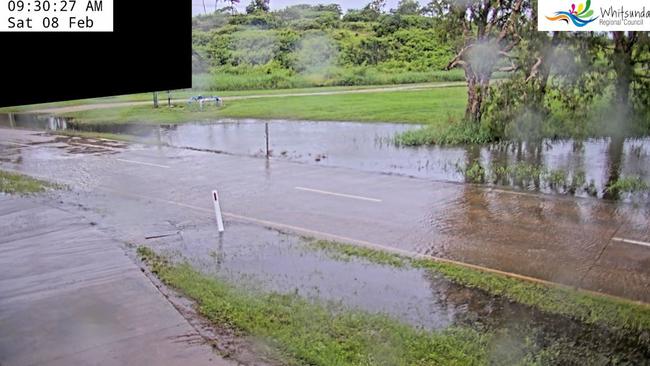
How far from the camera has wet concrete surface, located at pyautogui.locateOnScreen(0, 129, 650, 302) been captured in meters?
7.69

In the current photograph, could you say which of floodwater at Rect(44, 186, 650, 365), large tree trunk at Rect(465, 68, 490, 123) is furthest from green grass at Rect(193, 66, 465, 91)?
floodwater at Rect(44, 186, 650, 365)

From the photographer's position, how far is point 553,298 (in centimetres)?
634

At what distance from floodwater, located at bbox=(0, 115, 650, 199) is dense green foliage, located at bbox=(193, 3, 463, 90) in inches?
82.6

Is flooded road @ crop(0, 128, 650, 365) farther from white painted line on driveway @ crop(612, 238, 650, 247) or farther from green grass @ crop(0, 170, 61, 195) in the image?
green grass @ crop(0, 170, 61, 195)

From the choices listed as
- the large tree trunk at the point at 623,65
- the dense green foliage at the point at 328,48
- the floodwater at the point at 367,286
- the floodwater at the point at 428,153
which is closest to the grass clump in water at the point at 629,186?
the floodwater at the point at 428,153

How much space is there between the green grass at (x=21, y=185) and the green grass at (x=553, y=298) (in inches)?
328

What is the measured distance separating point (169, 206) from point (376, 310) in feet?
19.8

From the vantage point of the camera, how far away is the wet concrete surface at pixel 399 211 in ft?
25.2

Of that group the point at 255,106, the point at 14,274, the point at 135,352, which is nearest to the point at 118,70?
the point at 135,352

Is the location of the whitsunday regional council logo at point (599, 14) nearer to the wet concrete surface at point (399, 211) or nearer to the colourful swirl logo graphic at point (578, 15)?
the colourful swirl logo graphic at point (578, 15)

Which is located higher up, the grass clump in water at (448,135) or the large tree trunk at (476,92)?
the large tree trunk at (476,92)

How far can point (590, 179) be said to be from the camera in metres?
12.5

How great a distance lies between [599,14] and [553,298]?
28.2 feet

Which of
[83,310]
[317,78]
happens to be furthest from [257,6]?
[83,310]
